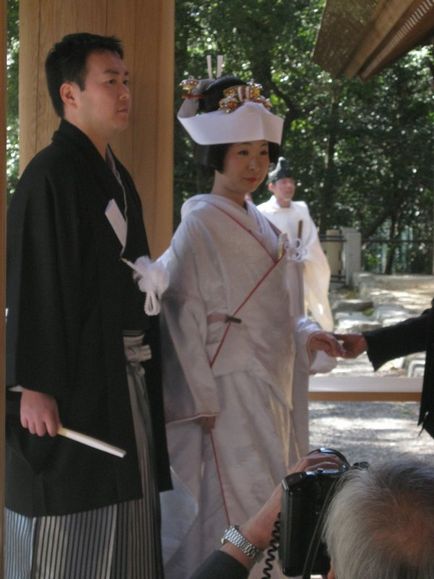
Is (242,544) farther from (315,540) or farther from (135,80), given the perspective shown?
(135,80)

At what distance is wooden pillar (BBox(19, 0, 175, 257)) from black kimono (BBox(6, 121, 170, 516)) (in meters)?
0.54

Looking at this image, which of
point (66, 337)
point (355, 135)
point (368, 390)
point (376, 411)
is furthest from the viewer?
point (355, 135)

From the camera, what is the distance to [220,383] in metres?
3.50

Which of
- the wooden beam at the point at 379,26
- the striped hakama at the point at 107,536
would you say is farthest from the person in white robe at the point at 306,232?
the striped hakama at the point at 107,536

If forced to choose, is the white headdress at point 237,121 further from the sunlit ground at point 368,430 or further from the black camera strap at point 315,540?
the sunlit ground at point 368,430

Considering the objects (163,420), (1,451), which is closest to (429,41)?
(163,420)

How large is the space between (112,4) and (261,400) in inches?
53.0

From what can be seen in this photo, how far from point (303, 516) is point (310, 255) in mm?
9315

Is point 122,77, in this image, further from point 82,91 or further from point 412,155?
point 412,155

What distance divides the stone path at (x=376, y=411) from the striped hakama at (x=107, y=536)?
1887mm

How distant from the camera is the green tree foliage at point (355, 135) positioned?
1377 centimetres

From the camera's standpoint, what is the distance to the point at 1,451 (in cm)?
170

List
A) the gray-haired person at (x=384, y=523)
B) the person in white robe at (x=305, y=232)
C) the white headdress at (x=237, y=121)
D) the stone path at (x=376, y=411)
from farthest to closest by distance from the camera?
the person in white robe at (x=305, y=232) → the stone path at (x=376, y=411) → the white headdress at (x=237, y=121) → the gray-haired person at (x=384, y=523)

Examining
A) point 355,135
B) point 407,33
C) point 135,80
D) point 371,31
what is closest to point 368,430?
point 371,31
